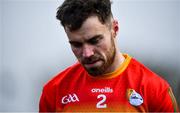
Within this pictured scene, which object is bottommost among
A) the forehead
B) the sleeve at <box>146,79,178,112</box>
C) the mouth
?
the sleeve at <box>146,79,178,112</box>

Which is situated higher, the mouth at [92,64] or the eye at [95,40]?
the eye at [95,40]

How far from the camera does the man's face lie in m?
2.77

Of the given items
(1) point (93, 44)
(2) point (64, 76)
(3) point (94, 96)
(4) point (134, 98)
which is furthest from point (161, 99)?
(2) point (64, 76)

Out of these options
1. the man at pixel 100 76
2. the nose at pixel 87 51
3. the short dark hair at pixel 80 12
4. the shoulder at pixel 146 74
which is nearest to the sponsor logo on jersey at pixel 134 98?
the man at pixel 100 76

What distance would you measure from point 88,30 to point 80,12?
0.40 ft

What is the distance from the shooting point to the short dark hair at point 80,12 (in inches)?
109

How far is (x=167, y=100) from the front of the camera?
2.80m

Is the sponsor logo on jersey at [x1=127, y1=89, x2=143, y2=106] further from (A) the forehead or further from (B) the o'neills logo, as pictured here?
(A) the forehead

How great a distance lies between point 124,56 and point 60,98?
0.50m

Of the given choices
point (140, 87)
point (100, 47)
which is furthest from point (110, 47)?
point (140, 87)

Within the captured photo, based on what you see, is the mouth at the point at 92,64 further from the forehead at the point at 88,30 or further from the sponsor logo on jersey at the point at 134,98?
the sponsor logo on jersey at the point at 134,98

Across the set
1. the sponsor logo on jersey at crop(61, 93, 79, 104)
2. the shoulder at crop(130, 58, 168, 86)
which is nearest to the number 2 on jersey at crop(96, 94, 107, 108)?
the sponsor logo on jersey at crop(61, 93, 79, 104)

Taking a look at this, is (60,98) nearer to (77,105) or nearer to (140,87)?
(77,105)

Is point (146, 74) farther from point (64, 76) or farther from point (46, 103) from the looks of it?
point (46, 103)
